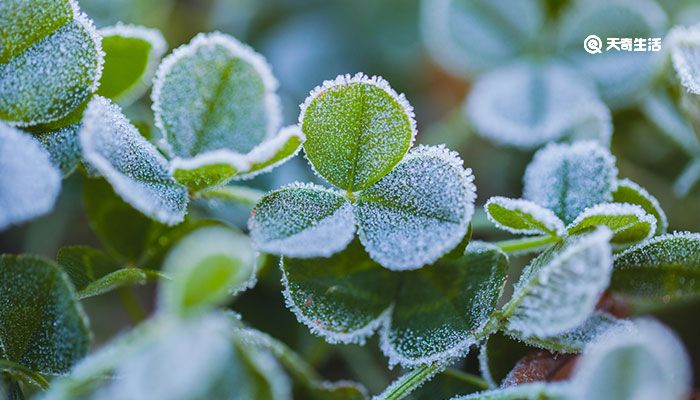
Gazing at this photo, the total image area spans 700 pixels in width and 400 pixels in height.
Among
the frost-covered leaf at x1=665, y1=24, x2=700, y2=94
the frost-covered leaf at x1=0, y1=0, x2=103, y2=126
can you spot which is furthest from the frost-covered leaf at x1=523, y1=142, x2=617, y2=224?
the frost-covered leaf at x1=0, y1=0, x2=103, y2=126

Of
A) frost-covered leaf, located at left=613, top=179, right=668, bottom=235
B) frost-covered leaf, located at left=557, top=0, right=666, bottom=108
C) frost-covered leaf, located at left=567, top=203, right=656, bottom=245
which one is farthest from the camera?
frost-covered leaf, located at left=557, top=0, right=666, bottom=108

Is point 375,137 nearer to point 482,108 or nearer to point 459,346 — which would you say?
point 459,346

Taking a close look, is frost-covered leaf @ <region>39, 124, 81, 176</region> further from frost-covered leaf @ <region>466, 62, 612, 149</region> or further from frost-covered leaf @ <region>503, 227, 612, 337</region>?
frost-covered leaf @ <region>466, 62, 612, 149</region>

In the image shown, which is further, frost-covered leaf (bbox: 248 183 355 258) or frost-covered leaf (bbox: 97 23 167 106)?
frost-covered leaf (bbox: 97 23 167 106)

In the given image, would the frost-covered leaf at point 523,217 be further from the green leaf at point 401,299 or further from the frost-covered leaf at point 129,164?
the frost-covered leaf at point 129,164

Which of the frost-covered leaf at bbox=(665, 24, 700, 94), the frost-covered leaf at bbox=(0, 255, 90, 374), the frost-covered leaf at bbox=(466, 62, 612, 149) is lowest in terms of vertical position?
the frost-covered leaf at bbox=(0, 255, 90, 374)

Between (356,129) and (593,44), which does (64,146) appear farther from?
(593,44)
